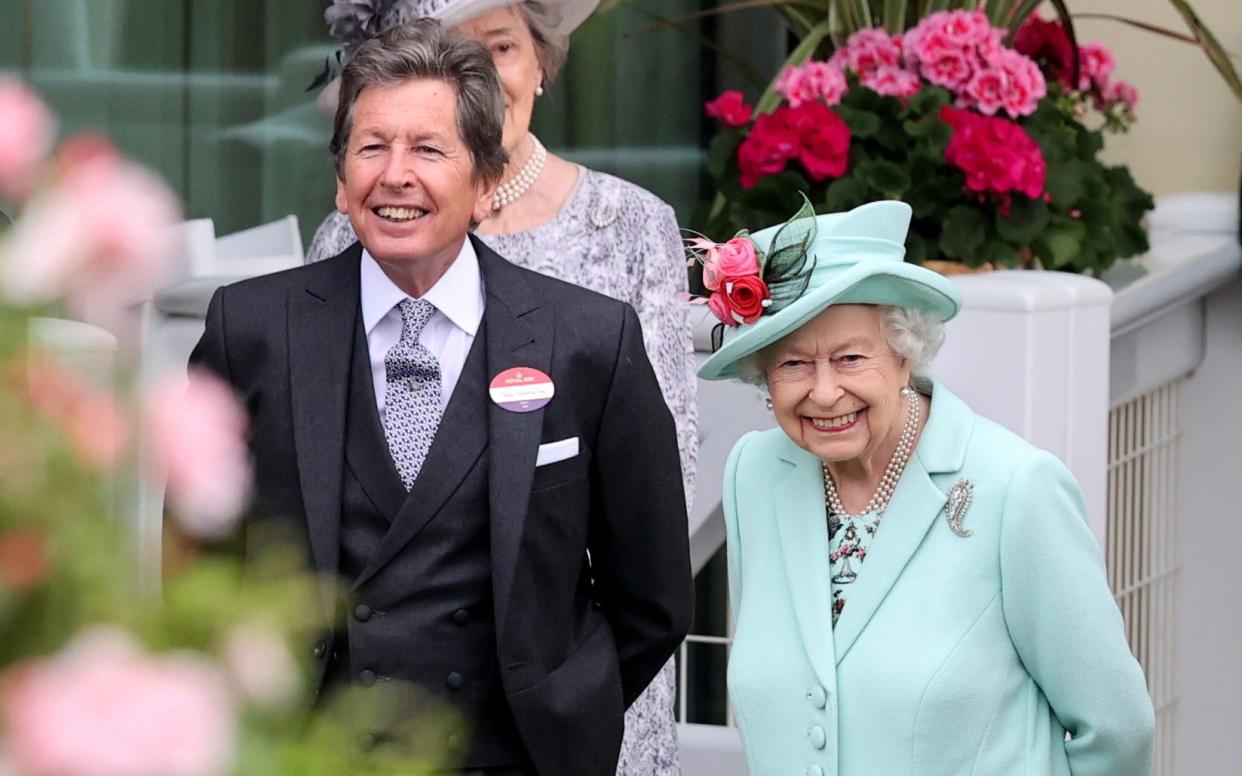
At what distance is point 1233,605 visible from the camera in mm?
4914

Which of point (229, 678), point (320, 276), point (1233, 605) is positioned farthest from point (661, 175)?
point (229, 678)

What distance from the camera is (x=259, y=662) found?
41 centimetres

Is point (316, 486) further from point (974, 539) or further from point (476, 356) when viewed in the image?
point (974, 539)

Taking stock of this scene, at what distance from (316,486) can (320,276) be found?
298mm

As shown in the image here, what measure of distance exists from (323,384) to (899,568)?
0.68 m

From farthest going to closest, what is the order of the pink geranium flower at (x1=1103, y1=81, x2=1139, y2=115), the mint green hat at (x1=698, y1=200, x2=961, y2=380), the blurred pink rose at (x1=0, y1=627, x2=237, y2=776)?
the pink geranium flower at (x1=1103, y1=81, x2=1139, y2=115) < the mint green hat at (x1=698, y1=200, x2=961, y2=380) < the blurred pink rose at (x1=0, y1=627, x2=237, y2=776)

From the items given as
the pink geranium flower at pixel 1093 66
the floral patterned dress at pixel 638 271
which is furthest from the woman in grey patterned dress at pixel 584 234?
the pink geranium flower at pixel 1093 66

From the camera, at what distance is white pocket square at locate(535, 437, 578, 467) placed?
214 cm

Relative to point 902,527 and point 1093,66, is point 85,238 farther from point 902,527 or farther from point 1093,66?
point 1093,66

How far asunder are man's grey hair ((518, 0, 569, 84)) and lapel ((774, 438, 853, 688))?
0.94 meters

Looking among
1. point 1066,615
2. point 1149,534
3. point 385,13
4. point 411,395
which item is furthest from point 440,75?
point 1149,534

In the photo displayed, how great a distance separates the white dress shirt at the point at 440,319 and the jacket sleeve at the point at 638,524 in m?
0.18

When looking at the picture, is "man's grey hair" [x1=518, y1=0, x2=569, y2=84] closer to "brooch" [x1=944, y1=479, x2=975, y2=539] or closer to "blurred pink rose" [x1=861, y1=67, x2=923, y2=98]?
"brooch" [x1=944, y1=479, x2=975, y2=539]

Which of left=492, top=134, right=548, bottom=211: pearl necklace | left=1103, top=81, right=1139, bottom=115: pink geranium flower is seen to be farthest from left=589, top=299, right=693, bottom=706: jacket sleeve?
left=1103, top=81, right=1139, bottom=115: pink geranium flower
